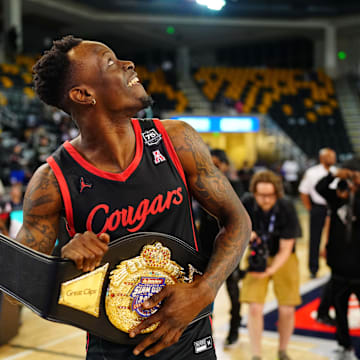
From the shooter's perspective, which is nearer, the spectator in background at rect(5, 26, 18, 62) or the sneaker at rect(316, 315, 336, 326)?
the sneaker at rect(316, 315, 336, 326)

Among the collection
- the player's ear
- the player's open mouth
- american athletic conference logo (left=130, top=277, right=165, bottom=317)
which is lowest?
american athletic conference logo (left=130, top=277, right=165, bottom=317)

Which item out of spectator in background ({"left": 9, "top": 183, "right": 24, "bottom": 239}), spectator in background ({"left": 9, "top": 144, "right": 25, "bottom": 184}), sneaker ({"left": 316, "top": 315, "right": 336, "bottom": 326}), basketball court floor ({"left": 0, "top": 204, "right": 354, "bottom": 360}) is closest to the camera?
basketball court floor ({"left": 0, "top": 204, "right": 354, "bottom": 360})

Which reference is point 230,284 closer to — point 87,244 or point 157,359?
point 157,359

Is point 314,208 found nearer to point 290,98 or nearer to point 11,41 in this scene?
point 11,41

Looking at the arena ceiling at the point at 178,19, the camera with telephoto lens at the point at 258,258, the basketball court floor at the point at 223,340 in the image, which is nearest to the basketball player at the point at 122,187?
the camera with telephoto lens at the point at 258,258

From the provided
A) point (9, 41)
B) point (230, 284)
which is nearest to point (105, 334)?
point (230, 284)

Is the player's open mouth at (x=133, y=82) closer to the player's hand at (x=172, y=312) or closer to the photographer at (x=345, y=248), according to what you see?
the player's hand at (x=172, y=312)

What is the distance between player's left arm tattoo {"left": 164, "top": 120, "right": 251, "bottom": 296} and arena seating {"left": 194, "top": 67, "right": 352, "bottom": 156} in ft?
60.0

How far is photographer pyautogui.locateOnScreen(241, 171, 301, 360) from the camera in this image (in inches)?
168

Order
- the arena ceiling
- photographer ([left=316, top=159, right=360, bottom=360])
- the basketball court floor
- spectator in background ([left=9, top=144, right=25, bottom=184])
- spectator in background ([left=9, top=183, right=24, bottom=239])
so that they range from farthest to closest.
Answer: the arena ceiling
spectator in background ([left=9, top=144, right=25, bottom=184])
spectator in background ([left=9, top=183, right=24, bottom=239])
the basketball court floor
photographer ([left=316, top=159, right=360, bottom=360])

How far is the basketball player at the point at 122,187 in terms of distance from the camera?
5.47 feet

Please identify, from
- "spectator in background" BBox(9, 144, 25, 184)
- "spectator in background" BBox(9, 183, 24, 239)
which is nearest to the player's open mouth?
"spectator in background" BBox(9, 183, 24, 239)

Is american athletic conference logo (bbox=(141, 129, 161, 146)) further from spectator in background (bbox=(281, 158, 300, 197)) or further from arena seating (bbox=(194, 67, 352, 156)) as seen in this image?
arena seating (bbox=(194, 67, 352, 156))

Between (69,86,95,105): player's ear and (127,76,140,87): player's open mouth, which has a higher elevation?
(127,76,140,87): player's open mouth
